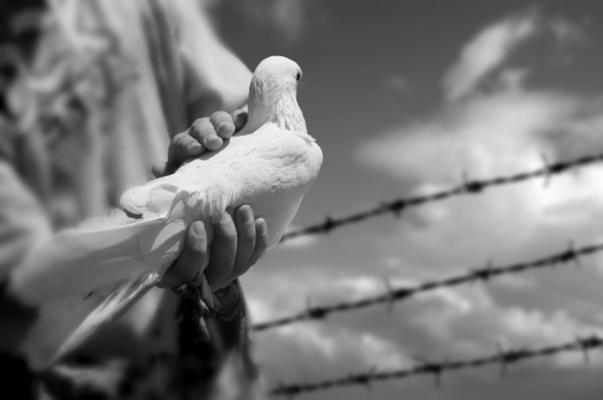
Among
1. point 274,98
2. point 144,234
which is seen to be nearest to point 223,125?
point 274,98

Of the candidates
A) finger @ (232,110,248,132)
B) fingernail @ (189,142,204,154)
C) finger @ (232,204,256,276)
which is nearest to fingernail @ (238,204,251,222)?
finger @ (232,204,256,276)

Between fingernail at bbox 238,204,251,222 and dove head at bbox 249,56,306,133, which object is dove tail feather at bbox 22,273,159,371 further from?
dove head at bbox 249,56,306,133

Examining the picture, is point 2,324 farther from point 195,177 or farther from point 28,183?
point 195,177

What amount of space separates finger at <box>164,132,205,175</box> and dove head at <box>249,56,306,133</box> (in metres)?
0.14

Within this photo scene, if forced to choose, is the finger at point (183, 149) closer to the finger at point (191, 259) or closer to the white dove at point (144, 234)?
the white dove at point (144, 234)

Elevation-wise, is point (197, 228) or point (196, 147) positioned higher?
point (196, 147)

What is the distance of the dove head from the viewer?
3.60ft

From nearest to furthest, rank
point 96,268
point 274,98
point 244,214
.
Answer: point 96,268, point 244,214, point 274,98

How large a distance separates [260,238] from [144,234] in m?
0.17

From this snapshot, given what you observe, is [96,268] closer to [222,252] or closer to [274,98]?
[222,252]

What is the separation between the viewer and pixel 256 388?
4.07 ft

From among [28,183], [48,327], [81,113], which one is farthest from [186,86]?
[48,327]

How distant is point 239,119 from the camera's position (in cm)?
113

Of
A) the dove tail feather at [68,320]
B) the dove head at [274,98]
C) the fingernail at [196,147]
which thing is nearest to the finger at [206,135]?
the fingernail at [196,147]
